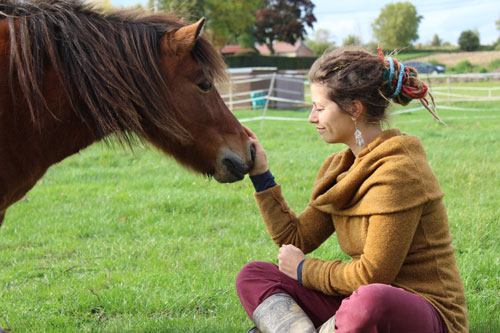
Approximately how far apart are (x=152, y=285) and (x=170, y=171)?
3899mm

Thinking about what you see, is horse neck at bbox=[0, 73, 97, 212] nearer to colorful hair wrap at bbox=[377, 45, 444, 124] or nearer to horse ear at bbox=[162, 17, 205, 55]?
horse ear at bbox=[162, 17, 205, 55]

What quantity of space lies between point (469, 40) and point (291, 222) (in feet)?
212

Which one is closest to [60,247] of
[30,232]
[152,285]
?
[30,232]

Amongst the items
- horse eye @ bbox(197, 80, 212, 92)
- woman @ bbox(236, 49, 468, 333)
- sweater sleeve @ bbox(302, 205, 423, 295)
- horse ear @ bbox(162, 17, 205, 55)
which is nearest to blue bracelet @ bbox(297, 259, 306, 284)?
woman @ bbox(236, 49, 468, 333)

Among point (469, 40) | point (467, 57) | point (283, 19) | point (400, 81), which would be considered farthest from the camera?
point (469, 40)

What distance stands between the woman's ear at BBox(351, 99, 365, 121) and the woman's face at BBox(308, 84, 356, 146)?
0.03m

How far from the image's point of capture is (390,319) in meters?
1.84

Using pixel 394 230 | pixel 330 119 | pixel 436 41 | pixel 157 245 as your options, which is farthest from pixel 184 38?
pixel 436 41

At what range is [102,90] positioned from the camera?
7.23ft

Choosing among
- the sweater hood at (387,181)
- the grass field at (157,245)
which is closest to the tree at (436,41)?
the grass field at (157,245)

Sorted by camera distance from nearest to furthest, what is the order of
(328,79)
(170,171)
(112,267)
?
1. (328,79)
2. (112,267)
3. (170,171)

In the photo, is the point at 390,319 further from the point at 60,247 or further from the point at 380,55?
the point at 60,247

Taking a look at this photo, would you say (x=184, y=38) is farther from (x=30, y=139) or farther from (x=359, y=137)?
(x=359, y=137)

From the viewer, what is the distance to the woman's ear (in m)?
2.13
